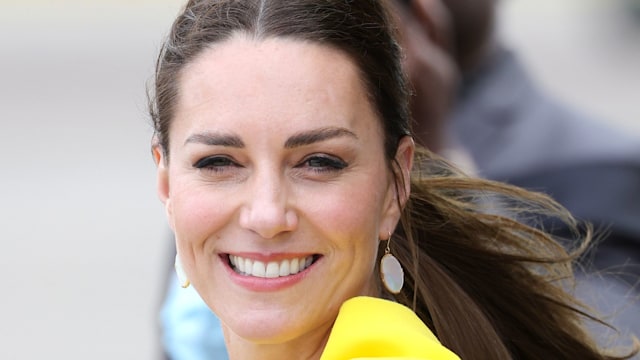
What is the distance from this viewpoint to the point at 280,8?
2.71 metres

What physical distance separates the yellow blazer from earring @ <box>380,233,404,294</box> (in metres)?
0.22

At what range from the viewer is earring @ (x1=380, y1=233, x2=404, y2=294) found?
287cm

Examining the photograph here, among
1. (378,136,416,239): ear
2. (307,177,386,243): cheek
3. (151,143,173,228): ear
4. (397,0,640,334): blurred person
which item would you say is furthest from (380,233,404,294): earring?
(397,0,640,334): blurred person

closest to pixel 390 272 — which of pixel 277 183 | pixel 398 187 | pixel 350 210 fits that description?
pixel 398 187

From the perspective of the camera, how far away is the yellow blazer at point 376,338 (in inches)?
99.0

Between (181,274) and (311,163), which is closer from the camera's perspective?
(311,163)

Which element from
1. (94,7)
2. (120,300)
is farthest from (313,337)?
(94,7)

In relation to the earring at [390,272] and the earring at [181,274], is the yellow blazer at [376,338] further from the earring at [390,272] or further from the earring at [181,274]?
the earring at [181,274]

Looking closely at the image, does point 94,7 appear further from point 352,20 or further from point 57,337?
point 352,20

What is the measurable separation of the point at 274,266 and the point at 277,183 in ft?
0.50

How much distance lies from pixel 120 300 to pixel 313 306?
5.89 m

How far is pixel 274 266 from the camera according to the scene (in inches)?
103

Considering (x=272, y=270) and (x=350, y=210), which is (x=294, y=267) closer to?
(x=272, y=270)

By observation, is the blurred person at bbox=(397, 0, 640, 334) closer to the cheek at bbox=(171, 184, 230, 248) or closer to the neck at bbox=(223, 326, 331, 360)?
the neck at bbox=(223, 326, 331, 360)
